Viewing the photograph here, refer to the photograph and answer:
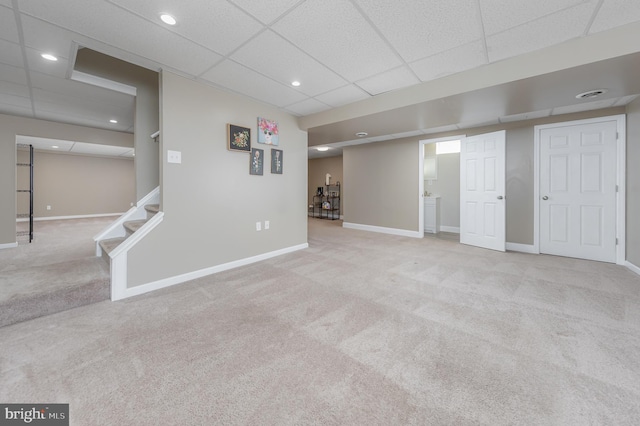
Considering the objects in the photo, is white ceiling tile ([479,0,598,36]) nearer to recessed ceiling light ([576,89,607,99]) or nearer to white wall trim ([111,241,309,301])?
recessed ceiling light ([576,89,607,99])

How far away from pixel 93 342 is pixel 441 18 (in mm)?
3548

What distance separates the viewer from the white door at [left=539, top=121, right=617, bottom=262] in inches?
147

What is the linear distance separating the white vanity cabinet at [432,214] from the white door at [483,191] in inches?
50.1

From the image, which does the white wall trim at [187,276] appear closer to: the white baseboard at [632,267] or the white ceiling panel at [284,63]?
the white ceiling panel at [284,63]

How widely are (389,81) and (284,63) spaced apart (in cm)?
126

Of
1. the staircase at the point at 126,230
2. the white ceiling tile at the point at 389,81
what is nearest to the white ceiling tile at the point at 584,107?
the white ceiling tile at the point at 389,81

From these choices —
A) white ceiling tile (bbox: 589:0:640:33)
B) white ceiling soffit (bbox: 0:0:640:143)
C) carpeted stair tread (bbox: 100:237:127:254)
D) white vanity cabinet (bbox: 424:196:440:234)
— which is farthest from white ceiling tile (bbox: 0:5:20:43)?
white vanity cabinet (bbox: 424:196:440:234)

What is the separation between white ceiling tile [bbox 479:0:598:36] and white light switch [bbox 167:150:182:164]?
3114 millimetres

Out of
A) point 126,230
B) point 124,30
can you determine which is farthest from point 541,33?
point 126,230

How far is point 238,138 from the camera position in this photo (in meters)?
3.43

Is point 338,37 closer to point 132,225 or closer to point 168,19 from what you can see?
point 168,19

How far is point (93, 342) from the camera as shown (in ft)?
5.88

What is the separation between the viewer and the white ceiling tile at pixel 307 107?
3662 millimetres

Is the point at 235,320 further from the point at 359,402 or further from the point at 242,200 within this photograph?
the point at 242,200
